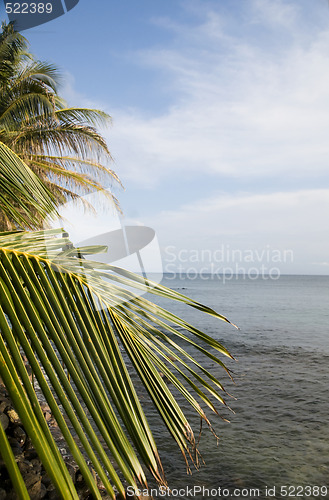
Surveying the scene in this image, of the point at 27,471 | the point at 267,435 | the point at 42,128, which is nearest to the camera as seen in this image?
the point at 27,471

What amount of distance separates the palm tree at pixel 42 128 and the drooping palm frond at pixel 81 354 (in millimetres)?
10387

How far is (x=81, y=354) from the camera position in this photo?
0.79 metres

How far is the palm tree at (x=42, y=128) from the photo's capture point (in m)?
11.2

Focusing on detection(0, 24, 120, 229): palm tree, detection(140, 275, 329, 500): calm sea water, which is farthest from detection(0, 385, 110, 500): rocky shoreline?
detection(0, 24, 120, 229): palm tree

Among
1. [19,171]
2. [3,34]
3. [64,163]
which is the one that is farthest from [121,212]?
[19,171]

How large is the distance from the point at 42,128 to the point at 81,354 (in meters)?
11.9

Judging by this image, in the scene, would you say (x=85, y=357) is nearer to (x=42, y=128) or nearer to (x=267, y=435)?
(x=267, y=435)

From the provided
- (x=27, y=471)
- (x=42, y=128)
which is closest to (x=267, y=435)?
(x=27, y=471)

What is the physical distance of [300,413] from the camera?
7.69 m

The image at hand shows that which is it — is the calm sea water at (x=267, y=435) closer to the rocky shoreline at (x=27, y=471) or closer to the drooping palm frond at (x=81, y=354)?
the rocky shoreline at (x=27, y=471)

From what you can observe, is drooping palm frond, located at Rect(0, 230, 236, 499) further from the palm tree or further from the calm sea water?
the palm tree

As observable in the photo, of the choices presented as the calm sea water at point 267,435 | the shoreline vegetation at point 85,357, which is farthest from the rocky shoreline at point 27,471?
the shoreline vegetation at point 85,357

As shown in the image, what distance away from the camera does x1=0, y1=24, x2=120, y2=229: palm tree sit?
11227mm

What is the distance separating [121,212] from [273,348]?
791 centimetres
